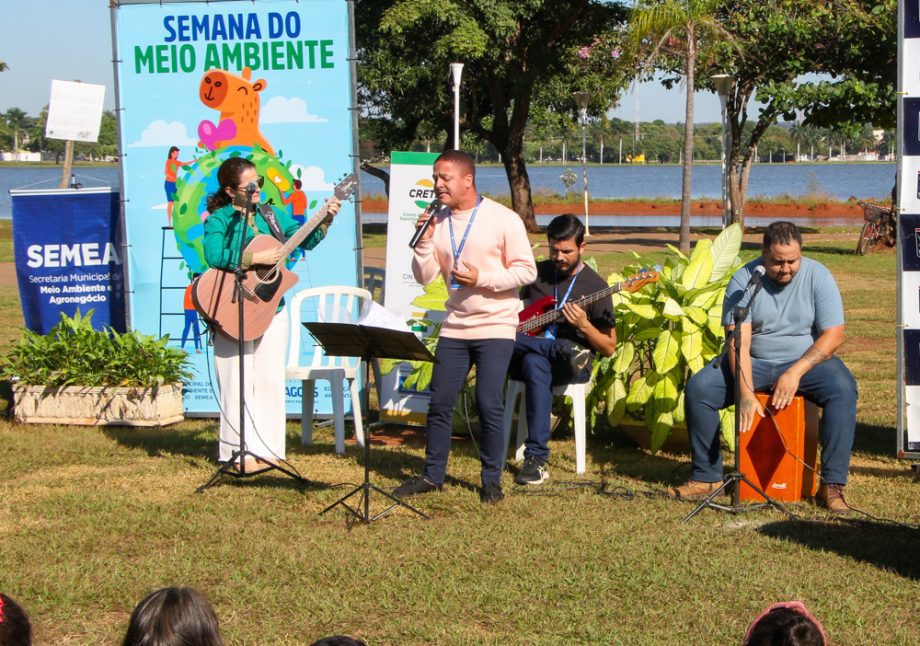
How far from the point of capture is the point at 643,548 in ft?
19.2

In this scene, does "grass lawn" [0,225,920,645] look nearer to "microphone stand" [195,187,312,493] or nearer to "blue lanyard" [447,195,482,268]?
"microphone stand" [195,187,312,493]

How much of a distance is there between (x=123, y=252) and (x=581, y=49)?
2250cm

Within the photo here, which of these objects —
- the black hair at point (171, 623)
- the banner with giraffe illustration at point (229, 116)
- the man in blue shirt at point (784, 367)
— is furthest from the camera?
the banner with giraffe illustration at point (229, 116)

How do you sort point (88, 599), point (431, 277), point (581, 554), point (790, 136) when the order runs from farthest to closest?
point (790, 136) → point (431, 277) → point (581, 554) → point (88, 599)

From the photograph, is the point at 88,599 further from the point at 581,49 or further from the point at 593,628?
the point at 581,49

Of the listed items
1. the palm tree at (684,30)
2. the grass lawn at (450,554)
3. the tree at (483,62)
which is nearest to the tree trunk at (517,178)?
the tree at (483,62)

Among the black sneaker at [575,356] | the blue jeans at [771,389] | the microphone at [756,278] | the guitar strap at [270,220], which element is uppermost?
the guitar strap at [270,220]

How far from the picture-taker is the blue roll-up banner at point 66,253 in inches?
380

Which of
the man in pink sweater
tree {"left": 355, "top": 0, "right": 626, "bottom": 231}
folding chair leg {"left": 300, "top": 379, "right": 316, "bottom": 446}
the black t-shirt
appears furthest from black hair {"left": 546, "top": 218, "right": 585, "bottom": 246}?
tree {"left": 355, "top": 0, "right": 626, "bottom": 231}

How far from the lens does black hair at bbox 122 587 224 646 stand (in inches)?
98.7

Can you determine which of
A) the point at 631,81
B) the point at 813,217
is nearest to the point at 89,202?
the point at 631,81

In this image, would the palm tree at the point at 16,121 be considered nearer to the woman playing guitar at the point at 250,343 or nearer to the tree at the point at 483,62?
the tree at the point at 483,62

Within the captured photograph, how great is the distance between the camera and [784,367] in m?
6.79

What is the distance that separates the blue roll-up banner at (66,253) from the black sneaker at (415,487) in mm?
3979
